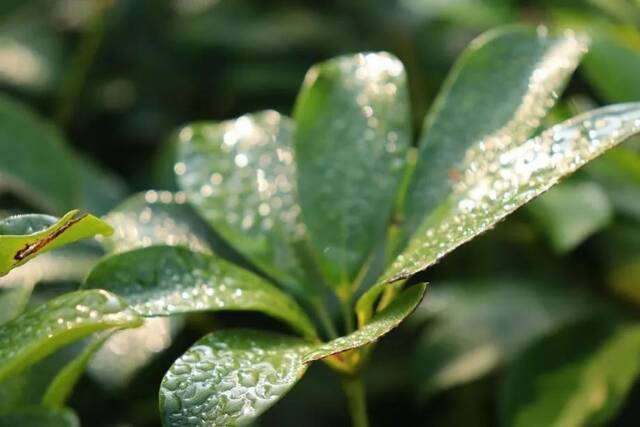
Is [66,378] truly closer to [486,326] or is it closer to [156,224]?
[156,224]

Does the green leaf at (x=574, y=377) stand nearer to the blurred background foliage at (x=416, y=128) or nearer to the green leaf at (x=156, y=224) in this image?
the blurred background foliage at (x=416, y=128)

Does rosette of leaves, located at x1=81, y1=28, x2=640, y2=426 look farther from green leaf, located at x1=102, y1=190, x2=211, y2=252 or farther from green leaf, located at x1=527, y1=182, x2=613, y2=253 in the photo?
green leaf, located at x1=527, y1=182, x2=613, y2=253

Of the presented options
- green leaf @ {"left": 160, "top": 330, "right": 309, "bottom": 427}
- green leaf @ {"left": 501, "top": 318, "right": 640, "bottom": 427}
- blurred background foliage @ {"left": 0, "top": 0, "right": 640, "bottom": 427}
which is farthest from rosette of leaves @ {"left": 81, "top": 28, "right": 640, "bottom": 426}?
green leaf @ {"left": 501, "top": 318, "right": 640, "bottom": 427}

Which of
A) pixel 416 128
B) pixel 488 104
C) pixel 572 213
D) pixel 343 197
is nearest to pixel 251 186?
pixel 343 197

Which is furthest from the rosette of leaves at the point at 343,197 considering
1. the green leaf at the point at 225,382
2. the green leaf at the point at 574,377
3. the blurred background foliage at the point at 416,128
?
the green leaf at the point at 574,377

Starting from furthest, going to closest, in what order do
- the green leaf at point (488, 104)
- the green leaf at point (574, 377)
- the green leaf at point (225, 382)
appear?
the green leaf at point (574, 377) → the green leaf at point (488, 104) → the green leaf at point (225, 382)

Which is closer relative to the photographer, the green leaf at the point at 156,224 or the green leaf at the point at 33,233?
the green leaf at the point at 33,233

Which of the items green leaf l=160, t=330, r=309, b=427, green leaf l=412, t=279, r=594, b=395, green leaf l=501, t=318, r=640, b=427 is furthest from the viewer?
green leaf l=412, t=279, r=594, b=395
